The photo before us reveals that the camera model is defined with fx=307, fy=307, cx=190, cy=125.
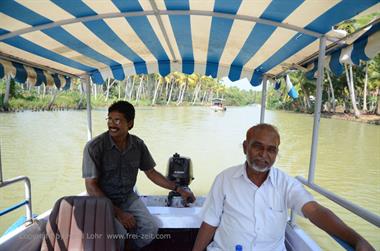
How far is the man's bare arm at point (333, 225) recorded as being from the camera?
1279mm

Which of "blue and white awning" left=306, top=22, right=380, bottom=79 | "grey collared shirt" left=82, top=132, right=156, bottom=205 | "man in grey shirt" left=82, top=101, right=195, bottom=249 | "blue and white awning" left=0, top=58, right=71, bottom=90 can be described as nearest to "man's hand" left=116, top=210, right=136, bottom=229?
"man in grey shirt" left=82, top=101, right=195, bottom=249

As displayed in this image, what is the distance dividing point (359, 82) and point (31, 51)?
35.9 metres

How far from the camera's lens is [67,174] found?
8.55 metres

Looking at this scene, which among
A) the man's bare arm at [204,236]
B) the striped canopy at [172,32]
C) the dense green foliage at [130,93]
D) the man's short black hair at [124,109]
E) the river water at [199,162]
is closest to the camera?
the man's bare arm at [204,236]

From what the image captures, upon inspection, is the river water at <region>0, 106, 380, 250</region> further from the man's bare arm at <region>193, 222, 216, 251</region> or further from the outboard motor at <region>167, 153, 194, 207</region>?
the man's bare arm at <region>193, 222, 216, 251</region>

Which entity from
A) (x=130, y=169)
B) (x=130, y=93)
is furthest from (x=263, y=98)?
(x=130, y=93)

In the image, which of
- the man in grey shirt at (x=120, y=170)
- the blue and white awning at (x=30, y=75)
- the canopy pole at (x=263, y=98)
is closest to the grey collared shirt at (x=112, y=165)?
the man in grey shirt at (x=120, y=170)

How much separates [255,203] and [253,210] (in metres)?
0.04

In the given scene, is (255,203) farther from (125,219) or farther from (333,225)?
(125,219)

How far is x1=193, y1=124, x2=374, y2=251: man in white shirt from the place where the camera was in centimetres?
169

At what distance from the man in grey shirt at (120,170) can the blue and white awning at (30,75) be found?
123cm

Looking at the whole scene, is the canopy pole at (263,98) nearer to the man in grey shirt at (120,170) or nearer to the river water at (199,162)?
the man in grey shirt at (120,170)

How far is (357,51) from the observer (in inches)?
81.6

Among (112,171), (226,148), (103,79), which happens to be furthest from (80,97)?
(112,171)
